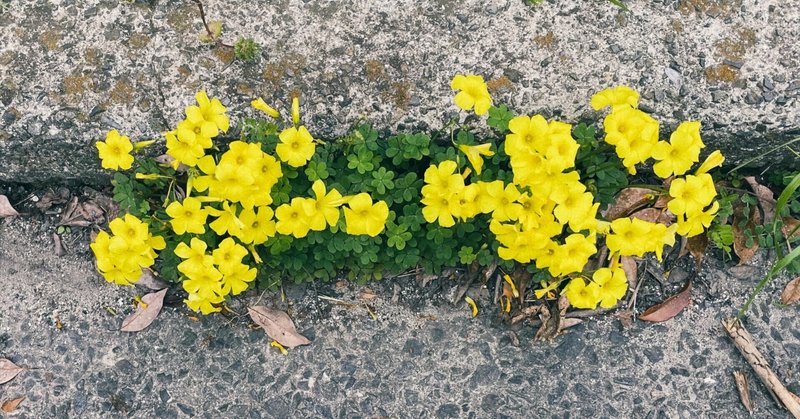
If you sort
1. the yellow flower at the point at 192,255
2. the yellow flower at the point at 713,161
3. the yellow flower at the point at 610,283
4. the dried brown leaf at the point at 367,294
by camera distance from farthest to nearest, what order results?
the dried brown leaf at the point at 367,294 < the yellow flower at the point at 610,283 < the yellow flower at the point at 192,255 < the yellow flower at the point at 713,161

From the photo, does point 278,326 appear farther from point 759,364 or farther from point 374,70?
point 759,364

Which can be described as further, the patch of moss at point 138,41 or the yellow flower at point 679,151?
the patch of moss at point 138,41

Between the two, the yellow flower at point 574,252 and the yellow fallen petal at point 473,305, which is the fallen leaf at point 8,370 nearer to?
the yellow fallen petal at point 473,305

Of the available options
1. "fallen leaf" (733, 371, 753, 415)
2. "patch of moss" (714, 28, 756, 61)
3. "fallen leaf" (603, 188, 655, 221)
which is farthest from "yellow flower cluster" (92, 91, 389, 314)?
"fallen leaf" (733, 371, 753, 415)

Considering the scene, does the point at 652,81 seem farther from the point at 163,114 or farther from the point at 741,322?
the point at 163,114

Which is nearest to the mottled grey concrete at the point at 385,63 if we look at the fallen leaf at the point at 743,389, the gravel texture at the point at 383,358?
the gravel texture at the point at 383,358
